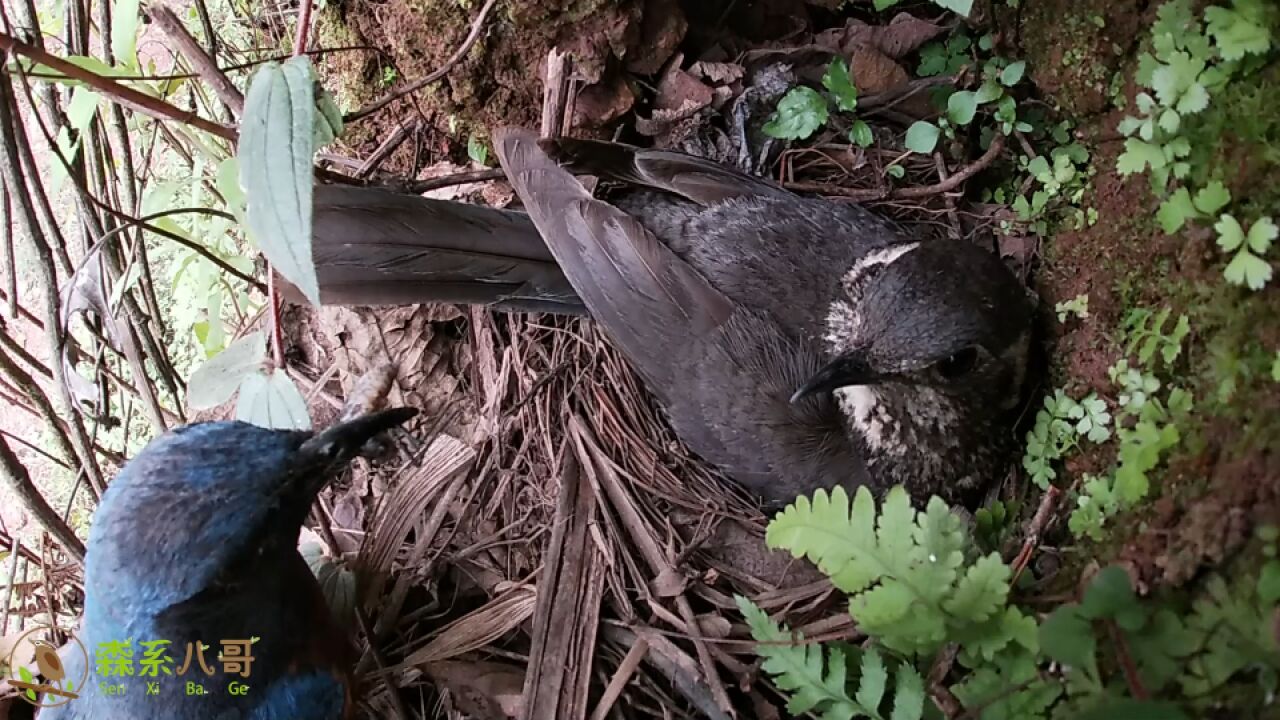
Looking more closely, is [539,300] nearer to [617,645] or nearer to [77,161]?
[617,645]

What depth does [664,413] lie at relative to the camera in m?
3.17

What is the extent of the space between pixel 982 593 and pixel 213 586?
6.16 ft

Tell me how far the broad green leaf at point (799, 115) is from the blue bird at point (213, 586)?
1.70 m

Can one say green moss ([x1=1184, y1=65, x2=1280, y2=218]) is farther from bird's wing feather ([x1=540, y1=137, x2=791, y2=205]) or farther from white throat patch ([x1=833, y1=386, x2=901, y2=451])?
bird's wing feather ([x1=540, y1=137, x2=791, y2=205])

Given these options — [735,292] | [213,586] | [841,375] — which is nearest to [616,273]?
[735,292]

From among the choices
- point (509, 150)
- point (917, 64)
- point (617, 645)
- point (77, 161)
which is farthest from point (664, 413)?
point (77, 161)

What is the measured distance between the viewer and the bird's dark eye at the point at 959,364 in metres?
2.57

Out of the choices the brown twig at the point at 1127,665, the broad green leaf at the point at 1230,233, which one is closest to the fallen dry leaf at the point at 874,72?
the broad green leaf at the point at 1230,233

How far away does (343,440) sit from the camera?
2.33 meters

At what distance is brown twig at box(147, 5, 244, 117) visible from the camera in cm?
204

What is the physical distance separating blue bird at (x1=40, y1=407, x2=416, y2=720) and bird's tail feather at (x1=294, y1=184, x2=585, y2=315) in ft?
1.70

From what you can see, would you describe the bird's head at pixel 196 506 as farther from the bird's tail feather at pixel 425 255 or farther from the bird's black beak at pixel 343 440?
the bird's tail feather at pixel 425 255

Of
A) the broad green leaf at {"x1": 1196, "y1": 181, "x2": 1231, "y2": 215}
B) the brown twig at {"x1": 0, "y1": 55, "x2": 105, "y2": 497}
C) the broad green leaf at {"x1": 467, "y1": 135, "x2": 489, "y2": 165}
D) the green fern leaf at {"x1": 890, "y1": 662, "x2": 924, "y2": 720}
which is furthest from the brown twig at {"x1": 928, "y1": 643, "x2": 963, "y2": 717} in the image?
the brown twig at {"x1": 0, "y1": 55, "x2": 105, "y2": 497}

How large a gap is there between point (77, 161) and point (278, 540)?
156cm
